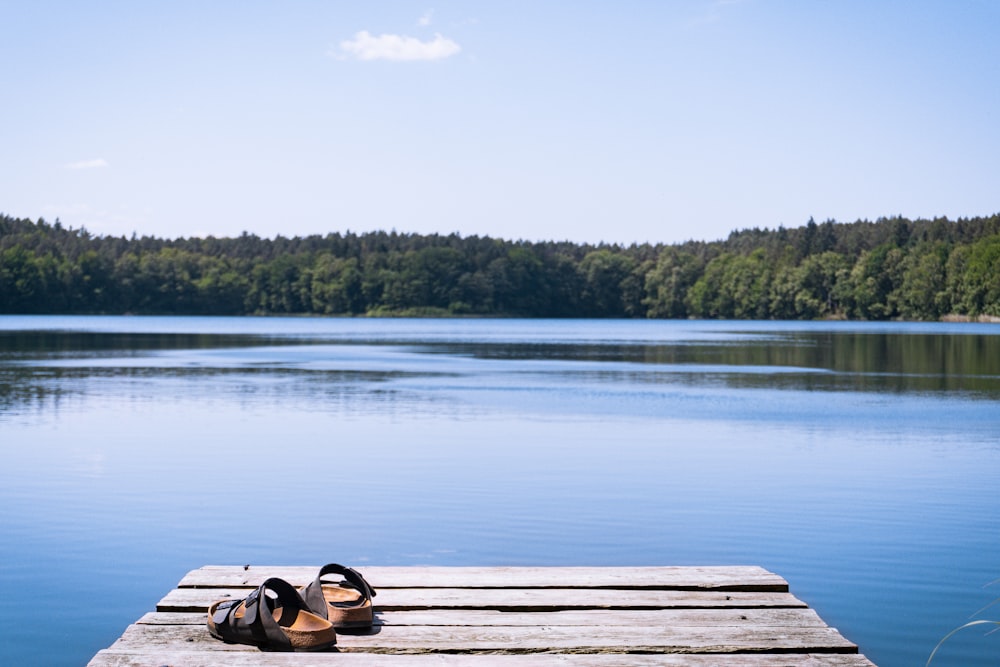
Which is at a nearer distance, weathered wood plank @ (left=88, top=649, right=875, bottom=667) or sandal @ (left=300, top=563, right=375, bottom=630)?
weathered wood plank @ (left=88, top=649, right=875, bottom=667)

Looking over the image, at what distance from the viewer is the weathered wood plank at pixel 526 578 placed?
267 inches

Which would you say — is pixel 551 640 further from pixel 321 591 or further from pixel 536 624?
pixel 321 591

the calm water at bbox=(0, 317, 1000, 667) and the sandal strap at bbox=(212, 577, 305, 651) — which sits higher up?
the sandal strap at bbox=(212, 577, 305, 651)

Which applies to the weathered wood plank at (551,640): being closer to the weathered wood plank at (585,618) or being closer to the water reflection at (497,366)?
the weathered wood plank at (585,618)

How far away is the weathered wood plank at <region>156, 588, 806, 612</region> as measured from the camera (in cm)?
627

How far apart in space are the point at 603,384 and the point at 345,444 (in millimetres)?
17905

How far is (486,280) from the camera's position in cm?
17638

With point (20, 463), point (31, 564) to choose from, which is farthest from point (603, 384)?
point (31, 564)

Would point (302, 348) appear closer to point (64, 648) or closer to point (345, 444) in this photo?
point (345, 444)

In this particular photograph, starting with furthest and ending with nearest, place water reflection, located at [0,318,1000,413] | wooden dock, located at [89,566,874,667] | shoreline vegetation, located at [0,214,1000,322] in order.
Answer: shoreline vegetation, located at [0,214,1000,322] → water reflection, located at [0,318,1000,413] → wooden dock, located at [89,566,874,667]

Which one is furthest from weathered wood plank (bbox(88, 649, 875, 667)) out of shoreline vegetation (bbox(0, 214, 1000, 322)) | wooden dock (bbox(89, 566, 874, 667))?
shoreline vegetation (bbox(0, 214, 1000, 322))

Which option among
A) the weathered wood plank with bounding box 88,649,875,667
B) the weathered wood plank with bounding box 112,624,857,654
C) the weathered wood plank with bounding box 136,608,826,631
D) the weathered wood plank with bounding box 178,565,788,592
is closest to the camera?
the weathered wood plank with bounding box 88,649,875,667

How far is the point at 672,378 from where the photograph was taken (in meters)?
40.3

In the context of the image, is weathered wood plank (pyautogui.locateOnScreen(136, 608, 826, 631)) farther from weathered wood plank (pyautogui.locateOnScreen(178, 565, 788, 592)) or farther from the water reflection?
the water reflection
